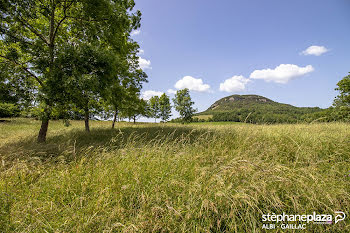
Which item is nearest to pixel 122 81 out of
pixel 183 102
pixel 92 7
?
pixel 92 7

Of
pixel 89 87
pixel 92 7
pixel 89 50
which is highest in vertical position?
pixel 92 7

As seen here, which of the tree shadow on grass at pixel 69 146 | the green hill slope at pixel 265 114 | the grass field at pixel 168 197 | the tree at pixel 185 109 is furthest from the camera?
the tree at pixel 185 109

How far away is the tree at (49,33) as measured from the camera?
659cm

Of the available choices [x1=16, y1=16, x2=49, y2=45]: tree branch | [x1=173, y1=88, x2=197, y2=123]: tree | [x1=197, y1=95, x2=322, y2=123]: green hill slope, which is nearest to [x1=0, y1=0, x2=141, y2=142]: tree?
[x1=16, y1=16, x2=49, y2=45]: tree branch

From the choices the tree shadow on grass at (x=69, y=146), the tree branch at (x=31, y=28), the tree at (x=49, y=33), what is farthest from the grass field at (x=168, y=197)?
the tree branch at (x=31, y=28)

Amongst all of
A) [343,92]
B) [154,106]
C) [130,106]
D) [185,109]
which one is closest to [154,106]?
[154,106]

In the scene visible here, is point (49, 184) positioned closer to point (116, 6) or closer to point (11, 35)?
point (11, 35)

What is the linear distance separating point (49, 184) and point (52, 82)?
18.0ft

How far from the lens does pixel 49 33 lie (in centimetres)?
838

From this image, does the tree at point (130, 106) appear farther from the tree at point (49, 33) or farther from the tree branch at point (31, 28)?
the tree branch at point (31, 28)

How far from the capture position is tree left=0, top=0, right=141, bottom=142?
21.6ft

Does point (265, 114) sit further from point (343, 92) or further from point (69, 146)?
point (343, 92)

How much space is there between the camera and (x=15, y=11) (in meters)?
7.00

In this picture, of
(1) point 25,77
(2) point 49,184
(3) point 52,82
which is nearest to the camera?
(2) point 49,184
